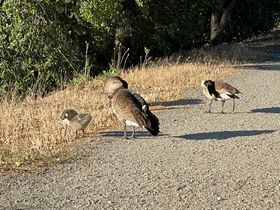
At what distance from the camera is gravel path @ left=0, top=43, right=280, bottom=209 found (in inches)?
253

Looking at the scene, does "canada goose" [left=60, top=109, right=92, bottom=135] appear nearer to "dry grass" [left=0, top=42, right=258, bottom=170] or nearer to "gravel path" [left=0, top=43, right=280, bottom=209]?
"dry grass" [left=0, top=42, right=258, bottom=170]

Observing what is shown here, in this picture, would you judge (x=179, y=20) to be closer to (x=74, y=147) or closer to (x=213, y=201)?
(x=74, y=147)

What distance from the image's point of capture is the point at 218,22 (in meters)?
33.8

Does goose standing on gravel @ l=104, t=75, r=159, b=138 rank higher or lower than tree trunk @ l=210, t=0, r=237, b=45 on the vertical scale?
lower

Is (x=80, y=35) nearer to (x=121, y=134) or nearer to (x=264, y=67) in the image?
(x=264, y=67)

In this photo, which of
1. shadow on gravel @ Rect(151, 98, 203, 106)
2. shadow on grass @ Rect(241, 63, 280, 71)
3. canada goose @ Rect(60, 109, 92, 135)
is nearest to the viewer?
canada goose @ Rect(60, 109, 92, 135)

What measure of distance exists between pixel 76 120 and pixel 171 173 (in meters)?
2.39

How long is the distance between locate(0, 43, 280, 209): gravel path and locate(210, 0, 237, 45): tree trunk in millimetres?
22376

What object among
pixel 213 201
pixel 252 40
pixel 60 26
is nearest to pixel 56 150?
pixel 213 201

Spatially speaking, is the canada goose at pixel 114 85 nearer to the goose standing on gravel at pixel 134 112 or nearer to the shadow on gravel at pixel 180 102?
the goose standing on gravel at pixel 134 112

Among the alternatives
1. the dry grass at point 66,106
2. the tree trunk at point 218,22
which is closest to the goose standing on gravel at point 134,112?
the dry grass at point 66,106

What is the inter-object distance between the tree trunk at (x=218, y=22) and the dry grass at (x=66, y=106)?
12950mm

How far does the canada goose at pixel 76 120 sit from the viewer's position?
9203mm

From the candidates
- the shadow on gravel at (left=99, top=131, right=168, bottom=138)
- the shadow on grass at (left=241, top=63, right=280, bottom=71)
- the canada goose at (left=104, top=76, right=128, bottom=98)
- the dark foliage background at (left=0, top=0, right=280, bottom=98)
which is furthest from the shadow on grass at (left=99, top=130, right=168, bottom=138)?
the shadow on grass at (left=241, top=63, right=280, bottom=71)
